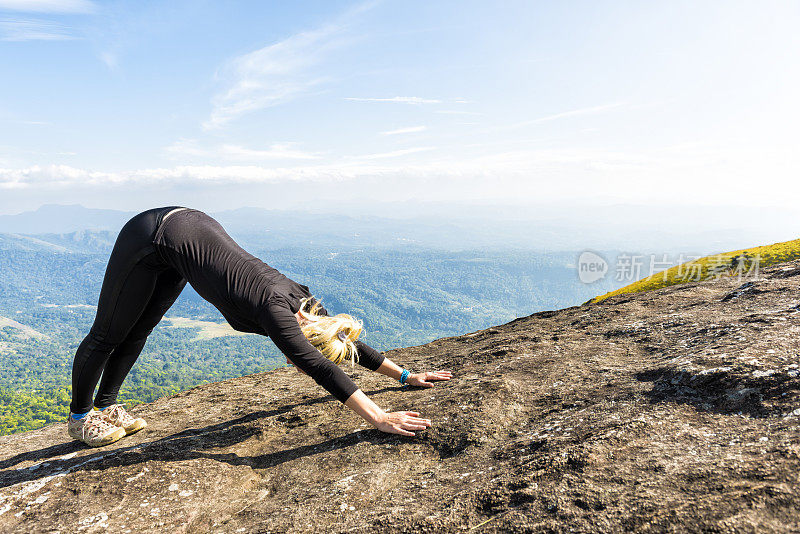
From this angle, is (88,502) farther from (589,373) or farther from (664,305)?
(664,305)

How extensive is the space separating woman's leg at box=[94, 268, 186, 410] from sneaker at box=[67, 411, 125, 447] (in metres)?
0.26

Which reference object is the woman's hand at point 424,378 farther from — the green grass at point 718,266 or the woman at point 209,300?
the green grass at point 718,266

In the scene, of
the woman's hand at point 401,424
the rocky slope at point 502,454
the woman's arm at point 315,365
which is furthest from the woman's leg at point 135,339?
the woman's hand at point 401,424

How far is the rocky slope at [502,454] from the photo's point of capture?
2.80 meters

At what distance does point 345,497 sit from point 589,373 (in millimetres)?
3513

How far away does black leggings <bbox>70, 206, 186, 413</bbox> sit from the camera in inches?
185

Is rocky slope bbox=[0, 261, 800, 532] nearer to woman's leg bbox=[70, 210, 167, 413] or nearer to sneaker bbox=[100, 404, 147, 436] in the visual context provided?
sneaker bbox=[100, 404, 147, 436]

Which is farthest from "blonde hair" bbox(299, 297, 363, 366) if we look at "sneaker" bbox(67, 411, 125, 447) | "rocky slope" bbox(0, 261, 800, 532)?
"sneaker" bbox(67, 411, 125, 447)

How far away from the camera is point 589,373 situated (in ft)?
17.9

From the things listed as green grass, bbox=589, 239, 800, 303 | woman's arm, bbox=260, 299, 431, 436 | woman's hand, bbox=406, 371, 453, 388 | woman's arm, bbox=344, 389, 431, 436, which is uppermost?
green grass, bbox=589, 239, 800, 303

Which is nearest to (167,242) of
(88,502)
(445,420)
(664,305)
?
(88,502)

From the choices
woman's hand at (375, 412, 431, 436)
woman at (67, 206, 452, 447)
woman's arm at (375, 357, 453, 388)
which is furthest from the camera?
woman's arm at (375, 357, 453, 388)

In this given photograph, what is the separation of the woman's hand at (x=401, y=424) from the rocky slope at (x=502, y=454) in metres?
0.15

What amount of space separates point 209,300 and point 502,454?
3.45 m
